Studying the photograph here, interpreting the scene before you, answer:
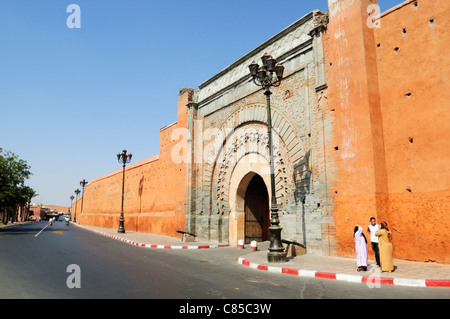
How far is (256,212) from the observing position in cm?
1386

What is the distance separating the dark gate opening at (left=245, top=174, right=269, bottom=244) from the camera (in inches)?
530

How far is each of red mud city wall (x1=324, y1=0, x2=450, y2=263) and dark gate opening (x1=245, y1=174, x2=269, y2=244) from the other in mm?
5315

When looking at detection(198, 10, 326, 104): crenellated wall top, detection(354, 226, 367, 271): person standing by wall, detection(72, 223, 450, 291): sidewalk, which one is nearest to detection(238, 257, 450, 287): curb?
detection(72, 223, 450, 291): sidewalk

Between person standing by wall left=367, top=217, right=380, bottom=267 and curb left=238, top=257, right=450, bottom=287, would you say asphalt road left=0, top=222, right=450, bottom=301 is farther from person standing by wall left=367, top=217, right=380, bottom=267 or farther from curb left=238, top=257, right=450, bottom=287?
person standing by wall left=367, top=217, right=380, bottom=267

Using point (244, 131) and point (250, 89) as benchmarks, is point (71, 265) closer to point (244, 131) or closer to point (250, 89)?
point (244, 131)

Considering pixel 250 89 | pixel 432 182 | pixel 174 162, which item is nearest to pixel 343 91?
pixel 432 182

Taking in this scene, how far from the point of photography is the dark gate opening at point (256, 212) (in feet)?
44.2

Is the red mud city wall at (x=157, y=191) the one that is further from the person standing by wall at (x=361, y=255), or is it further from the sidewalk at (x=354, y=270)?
the person standing by wall at (x=361, y=255)

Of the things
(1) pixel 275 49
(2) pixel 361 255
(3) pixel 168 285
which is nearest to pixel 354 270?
(2) pixel 361 255

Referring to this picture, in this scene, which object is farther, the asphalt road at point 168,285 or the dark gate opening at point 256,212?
the dark gate opening at point 256,212

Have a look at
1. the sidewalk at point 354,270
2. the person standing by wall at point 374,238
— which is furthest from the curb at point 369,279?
the person standing by wall at point 374,238

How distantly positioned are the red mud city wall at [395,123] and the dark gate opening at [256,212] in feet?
17.4

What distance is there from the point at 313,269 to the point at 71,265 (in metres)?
5.24

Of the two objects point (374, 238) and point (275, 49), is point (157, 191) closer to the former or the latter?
point (275, 49)
